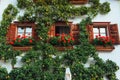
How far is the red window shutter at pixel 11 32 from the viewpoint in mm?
12055

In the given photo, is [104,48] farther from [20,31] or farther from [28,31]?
[20,31]

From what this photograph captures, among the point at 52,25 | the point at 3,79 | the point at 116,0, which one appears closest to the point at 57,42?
the point at 52,25

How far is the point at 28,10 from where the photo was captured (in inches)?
496

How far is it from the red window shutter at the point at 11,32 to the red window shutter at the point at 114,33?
3925mm

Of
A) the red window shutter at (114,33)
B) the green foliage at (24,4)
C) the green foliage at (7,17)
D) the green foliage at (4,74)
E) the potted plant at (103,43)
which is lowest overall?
the green foliage at (4,74)

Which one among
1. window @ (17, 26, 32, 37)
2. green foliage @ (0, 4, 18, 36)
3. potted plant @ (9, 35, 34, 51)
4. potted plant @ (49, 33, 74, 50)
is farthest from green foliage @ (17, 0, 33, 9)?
potted plant @ (49, 33, 74, 50)

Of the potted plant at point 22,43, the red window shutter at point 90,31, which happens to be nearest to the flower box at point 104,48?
the red window shutter at point 90,31

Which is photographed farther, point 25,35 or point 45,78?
point 25,35

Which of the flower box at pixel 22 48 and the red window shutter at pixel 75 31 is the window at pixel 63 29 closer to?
the red window shutter at pixel 75 31

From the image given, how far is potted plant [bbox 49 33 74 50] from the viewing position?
11765mm

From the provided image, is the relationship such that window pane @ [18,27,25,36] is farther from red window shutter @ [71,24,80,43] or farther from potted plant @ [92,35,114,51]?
potted plant @ [92,35,114,51]

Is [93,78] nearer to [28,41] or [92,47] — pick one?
[92,47]

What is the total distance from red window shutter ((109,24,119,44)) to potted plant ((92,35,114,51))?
9.9 inches

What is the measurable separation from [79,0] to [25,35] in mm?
2753
